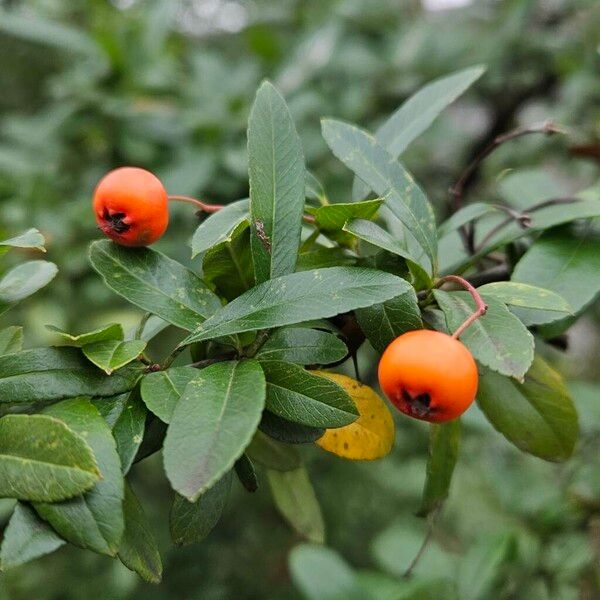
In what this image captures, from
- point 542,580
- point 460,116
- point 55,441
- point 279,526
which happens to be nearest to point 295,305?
point 55,441

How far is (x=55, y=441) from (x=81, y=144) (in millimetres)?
1564

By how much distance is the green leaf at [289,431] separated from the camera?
1.90 ft

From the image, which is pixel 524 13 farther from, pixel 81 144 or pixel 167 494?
pixel 167 494

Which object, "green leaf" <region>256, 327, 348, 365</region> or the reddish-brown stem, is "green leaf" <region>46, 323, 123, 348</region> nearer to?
"green leaf" <region>256, 327, 348, 365</region>

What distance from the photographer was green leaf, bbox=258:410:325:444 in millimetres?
580

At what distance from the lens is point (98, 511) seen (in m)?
0.50

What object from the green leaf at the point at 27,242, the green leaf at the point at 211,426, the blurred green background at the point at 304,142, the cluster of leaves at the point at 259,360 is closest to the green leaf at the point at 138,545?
the cluster of leaves at the point at 259,360

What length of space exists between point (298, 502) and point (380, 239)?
0.36 metres

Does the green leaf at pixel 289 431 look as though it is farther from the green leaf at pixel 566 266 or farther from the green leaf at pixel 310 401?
the green leaf at pixel 566 266

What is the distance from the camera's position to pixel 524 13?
6.33 feet

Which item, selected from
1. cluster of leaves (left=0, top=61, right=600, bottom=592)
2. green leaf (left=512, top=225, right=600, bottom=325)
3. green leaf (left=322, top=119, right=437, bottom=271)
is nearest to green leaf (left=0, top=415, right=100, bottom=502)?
cluster of leaves (left=0, top=61, right=600, bottom=592)

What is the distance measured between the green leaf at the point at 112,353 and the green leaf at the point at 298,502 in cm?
29

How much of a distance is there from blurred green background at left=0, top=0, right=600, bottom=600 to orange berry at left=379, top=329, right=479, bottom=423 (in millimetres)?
884

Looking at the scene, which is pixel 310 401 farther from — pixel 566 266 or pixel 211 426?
pixel 566 266
